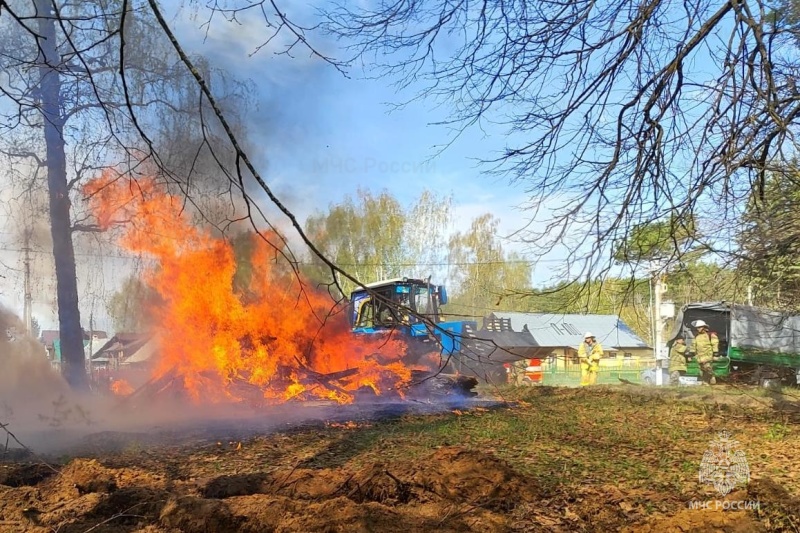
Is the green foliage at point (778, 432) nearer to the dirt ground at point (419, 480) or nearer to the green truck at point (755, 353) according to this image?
the dirt ground at point (419, 480)

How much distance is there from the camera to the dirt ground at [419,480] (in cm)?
418

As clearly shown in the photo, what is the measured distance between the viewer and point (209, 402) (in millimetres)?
11422

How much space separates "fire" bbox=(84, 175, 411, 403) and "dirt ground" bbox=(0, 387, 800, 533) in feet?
7.82

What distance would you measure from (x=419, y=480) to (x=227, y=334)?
7.96 metres

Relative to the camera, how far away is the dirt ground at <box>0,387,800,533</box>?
4176 millimetres

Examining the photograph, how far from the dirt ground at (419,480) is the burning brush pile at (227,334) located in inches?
93.7

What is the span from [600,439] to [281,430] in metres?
4.98

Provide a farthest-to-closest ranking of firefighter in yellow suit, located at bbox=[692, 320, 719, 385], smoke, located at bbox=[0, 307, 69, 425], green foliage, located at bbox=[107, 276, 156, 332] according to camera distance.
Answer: firefighter in yellow suit, located at bbox=[692, 320, 719, 385]
green foliage, located at bbox=[107, 276, 156, 332]
smoke, located at bbox=[0, 307, 69, 425]

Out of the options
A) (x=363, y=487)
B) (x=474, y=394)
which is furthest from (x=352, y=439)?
(x=474, y=394)

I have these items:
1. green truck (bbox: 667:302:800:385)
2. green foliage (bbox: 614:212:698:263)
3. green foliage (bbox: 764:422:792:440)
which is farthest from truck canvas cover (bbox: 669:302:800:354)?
green foliage (bbox: 614:212:698:263)

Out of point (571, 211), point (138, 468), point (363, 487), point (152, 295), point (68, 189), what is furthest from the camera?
point (152, 295)

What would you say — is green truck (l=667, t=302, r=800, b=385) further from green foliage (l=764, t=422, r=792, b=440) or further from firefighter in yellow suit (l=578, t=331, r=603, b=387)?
green foliage (l=764, t=422, r=792, b=440)

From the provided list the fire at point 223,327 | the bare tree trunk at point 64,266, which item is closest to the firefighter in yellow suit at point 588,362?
the fire at point 223,327

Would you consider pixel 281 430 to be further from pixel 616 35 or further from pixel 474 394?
pixel 616 35
